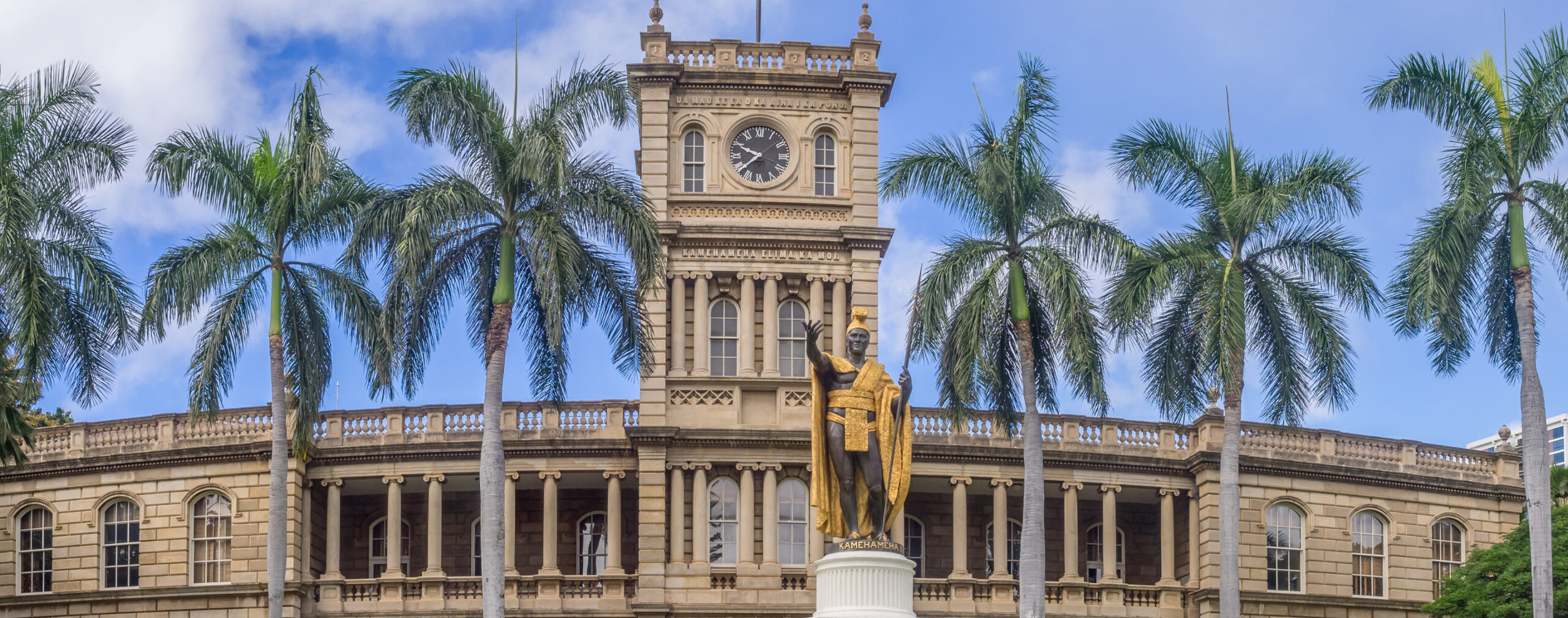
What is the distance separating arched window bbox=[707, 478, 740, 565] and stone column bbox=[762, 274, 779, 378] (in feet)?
9.00

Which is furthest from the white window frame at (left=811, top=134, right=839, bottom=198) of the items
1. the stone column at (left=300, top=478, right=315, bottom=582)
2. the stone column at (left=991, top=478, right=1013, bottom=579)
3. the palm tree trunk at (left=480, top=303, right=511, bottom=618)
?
the palm tree trunk at (left=480, top=303, right=511, bottom=618)

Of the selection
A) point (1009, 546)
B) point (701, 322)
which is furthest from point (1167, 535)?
point (701, 322)

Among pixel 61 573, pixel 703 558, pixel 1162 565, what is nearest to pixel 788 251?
pixel 703 558

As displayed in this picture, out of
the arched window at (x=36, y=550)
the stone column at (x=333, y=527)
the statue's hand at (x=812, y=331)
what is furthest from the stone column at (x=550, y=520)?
the statue's hand at (x=812, y=331)

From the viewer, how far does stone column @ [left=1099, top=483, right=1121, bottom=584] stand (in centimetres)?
4441

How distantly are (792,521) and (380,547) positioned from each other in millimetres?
9862

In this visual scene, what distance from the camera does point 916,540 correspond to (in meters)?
46.2

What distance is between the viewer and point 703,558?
42.5m

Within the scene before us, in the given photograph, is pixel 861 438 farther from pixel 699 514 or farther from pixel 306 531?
pixel 306 531

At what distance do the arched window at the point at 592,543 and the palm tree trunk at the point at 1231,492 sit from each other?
53.1ft

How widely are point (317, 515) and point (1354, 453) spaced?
Result: 23.4 metres

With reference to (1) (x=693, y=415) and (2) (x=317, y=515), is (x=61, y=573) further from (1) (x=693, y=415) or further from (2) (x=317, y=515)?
(1) (x=693, y=415)

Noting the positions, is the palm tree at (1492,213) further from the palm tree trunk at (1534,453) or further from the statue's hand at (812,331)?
the statue's hand at (812,331)

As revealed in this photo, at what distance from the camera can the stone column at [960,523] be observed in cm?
4362
